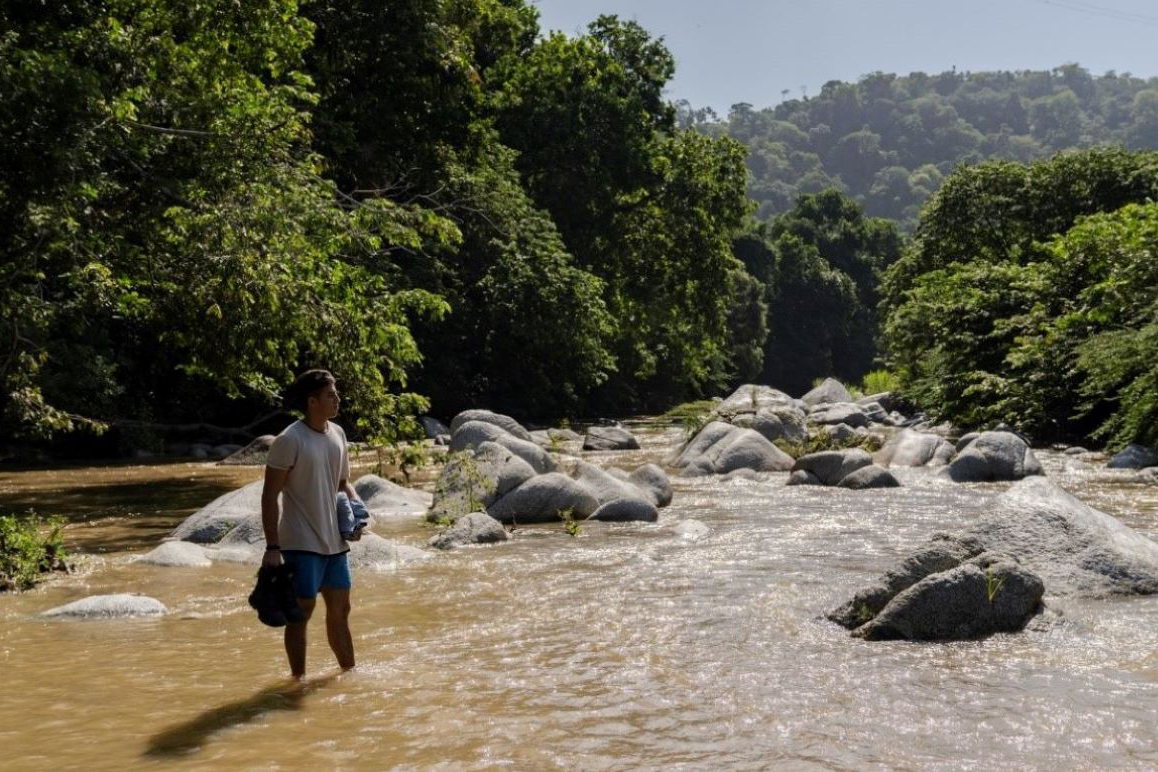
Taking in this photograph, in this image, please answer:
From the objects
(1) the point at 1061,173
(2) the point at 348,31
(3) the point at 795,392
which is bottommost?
(3) the point at 795,392

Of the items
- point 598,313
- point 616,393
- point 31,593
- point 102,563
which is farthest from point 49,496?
point 616,393

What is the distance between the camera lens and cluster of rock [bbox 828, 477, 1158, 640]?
7.23 meters

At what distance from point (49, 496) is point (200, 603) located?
31.0 ft

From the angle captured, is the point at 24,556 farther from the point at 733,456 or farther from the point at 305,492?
the point at 733,456

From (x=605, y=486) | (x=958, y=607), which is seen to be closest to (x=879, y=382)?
(x=605, y=486)

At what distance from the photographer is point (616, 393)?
43.9 metres

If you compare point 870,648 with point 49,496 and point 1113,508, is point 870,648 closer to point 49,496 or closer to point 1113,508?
point 1113,508

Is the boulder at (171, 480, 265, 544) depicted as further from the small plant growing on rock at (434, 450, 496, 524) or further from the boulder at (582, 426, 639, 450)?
the boulder at (582, 426, 639, 450)

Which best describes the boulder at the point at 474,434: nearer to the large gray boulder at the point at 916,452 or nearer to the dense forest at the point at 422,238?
the dense forest at the point at 422,238

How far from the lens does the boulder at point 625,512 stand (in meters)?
13.4

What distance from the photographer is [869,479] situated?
54.7 feet

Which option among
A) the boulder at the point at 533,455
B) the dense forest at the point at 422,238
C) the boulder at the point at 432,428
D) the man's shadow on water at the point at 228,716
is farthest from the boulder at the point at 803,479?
the boulder at the point at 432,428

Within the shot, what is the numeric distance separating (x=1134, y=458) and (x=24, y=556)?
1573 cm

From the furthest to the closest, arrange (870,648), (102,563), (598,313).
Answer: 1. (598,313)
2. (102,563)
3. (870,648)
